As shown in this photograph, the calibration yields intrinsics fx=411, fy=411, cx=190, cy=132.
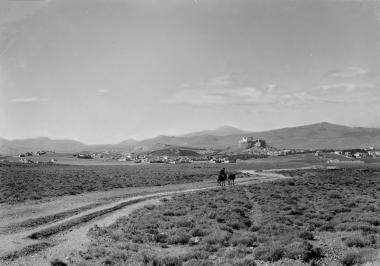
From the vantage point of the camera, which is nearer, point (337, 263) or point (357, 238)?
point (337, 263)

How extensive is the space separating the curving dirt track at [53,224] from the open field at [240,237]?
120 centimetres

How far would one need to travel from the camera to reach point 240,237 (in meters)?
20.5

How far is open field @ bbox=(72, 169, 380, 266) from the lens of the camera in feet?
55.5

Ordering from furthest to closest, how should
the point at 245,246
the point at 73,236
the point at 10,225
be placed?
the point at 10,225 → the point at 73,236 → the point at 245,246

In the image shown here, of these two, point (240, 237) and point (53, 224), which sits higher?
point (240, 237)

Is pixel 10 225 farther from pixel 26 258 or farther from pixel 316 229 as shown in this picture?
pixel 316 229

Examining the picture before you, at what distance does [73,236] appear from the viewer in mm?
A: 22344

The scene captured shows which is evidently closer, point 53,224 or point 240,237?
point 240,237

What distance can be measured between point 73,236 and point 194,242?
22.1ft

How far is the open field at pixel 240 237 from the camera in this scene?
1691 centimetres

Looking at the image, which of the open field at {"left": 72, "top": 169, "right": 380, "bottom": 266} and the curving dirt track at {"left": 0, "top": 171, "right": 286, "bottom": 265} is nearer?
the open field at {"left": 72, "top": 169, "right": 380, "bottom": 266}

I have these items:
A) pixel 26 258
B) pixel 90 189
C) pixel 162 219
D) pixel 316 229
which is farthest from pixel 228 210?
pixel 90 189

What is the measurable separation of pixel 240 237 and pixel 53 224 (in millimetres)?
12300

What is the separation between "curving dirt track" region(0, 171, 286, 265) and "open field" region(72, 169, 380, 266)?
1.20 meters
